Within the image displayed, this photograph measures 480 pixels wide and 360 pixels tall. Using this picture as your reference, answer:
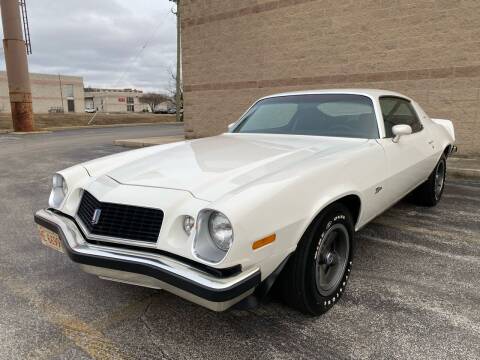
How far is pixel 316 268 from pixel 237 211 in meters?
0.75

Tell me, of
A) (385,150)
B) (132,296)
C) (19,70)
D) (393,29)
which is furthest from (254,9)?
(19,70)

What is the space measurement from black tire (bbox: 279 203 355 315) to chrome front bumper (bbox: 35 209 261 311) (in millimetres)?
350

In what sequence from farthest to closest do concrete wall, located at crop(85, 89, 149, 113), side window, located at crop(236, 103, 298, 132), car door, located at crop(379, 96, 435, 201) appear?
concrete wall, located at crop(85, 89, 149, 113), side window, located at crop(236, 103, 298, 132), car door, located at crop(379, 96, 435, 201)

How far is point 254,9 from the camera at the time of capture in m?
11.5

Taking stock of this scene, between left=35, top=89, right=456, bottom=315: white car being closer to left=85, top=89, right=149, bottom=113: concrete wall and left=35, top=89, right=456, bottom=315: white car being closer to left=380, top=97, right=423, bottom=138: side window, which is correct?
left=380, top=97, right=423, bottom=138: side window

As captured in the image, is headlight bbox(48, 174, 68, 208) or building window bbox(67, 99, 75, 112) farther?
building window bbox(67, 99, 75, 112)

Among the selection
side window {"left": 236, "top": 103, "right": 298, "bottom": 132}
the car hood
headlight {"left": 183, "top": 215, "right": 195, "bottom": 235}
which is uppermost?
side window {"left": 236, "top": 103, "right": 298, "bottom": 132}

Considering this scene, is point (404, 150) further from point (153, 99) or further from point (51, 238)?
point (153, 99)

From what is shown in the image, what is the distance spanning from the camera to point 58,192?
9.42 ft

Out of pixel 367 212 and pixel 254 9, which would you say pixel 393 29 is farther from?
pixel 367 212

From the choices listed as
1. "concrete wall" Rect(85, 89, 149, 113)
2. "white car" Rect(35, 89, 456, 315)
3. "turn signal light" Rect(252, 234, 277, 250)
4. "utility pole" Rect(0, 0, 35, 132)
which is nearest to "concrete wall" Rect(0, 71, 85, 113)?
"concrete wall" Rect(85, 89, 149, 113)

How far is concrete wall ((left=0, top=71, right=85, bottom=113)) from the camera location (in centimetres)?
6738

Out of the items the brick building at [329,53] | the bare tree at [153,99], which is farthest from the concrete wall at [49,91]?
the brick building at [329,53]

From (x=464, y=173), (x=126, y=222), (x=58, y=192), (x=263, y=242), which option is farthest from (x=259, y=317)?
(x=464, y=173)
